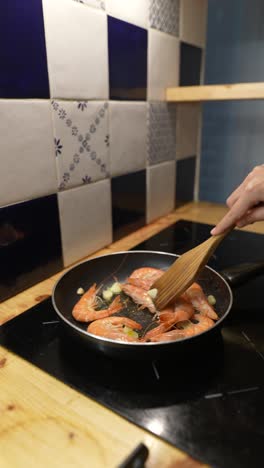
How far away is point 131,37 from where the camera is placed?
97cm

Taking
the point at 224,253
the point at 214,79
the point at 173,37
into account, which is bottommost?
the point at 224,253

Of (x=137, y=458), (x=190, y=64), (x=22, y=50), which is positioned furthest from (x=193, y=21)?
(x=137, y=458)

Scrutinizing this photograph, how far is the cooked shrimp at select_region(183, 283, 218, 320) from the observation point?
2.14 ft

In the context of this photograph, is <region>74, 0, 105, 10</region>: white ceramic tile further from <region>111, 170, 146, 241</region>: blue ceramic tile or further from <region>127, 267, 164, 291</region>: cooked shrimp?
<region>127, 267, 164, 291</region>: cooked shrimp

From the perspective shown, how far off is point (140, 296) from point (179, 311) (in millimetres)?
103

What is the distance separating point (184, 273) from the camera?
67 centimetres

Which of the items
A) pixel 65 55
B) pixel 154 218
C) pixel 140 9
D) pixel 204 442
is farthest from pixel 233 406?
pixel 140 9

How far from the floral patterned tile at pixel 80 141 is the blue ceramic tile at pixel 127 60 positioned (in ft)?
0.30

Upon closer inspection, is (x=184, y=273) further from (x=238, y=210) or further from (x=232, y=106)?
(x=232, y=106)

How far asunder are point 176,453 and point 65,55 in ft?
2.50

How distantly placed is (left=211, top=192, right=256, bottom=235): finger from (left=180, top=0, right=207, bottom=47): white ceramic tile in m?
0.85

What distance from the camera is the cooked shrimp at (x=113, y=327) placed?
0.57 metres

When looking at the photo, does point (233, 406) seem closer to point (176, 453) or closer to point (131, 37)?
point (176, 453)

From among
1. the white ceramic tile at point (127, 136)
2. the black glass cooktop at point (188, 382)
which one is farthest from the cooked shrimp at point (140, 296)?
the white ceramic tile at point (127, 136)
